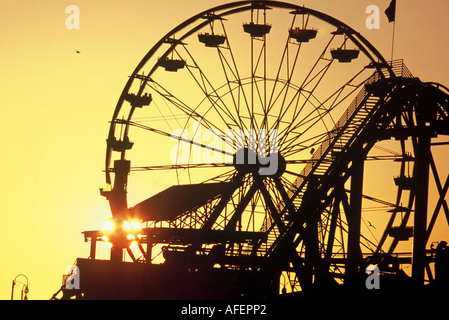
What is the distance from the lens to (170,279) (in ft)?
175

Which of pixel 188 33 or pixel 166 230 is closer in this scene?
pixel 166 230

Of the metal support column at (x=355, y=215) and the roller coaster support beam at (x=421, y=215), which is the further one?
the metal support column at (x=355, y=215)

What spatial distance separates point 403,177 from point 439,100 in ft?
43.2

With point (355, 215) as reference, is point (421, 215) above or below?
below

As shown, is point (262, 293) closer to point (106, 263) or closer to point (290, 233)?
point (290, 233)

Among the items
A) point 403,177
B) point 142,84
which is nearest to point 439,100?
point 403,177

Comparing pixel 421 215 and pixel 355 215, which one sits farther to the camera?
pixel 355 215

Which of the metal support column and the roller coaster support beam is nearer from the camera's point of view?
the roller coaster support beam
